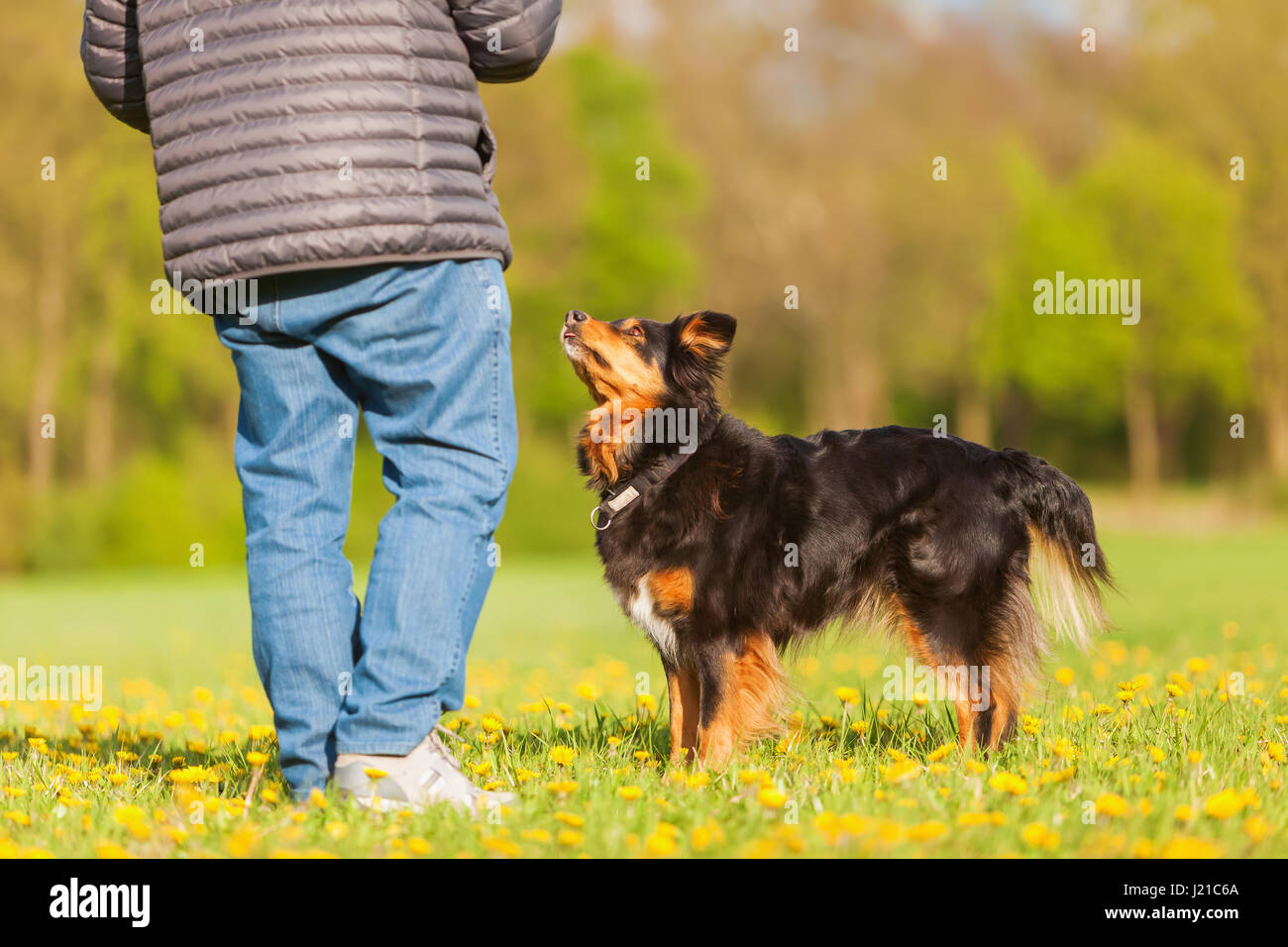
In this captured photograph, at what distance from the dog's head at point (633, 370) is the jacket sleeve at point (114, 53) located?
1.61 metres

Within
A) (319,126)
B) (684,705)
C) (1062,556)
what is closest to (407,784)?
(684,705)

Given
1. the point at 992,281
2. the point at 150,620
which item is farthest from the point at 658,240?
the point at 150,620

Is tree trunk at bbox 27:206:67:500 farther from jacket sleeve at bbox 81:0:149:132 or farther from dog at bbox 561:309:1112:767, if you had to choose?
jacket sleeve at bbox 81:0:149:132

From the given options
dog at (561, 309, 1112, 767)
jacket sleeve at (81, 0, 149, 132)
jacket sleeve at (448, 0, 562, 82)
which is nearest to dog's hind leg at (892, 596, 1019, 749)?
dog at (561, 309, 1112, 767)

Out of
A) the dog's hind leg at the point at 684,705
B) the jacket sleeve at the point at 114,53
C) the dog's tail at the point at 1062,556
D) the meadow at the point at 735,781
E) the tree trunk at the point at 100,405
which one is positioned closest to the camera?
the meadow at the point at 735,781

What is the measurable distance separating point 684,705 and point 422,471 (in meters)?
1.54

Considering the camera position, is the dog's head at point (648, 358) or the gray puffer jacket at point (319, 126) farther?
the dog's head at point (648, 358)

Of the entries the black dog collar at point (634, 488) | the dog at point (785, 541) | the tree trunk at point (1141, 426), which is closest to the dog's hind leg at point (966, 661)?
the dog at point (785, 541)

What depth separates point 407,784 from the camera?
9.48 ft

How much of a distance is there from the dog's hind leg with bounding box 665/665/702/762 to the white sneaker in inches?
45.6

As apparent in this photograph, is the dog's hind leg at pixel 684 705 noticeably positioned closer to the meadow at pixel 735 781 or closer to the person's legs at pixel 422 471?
the meadow at pixel 735 781

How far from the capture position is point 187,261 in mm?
2885

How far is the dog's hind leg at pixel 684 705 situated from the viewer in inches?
159
